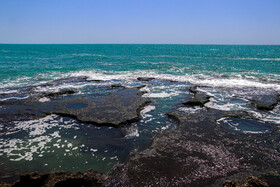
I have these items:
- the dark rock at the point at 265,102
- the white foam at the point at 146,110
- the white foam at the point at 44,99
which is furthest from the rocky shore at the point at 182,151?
the white foam at the point at 44,99

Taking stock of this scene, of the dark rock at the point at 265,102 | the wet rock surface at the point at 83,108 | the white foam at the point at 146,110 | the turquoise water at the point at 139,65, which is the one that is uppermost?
the turquoise water at the point at 139,65

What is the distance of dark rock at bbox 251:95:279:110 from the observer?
683 inches

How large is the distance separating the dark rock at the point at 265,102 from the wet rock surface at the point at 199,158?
5458 millimetres

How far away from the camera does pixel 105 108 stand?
1711cm

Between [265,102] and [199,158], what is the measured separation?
540 inches

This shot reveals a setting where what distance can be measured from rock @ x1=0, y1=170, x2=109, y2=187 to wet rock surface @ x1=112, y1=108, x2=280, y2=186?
75 centimetres

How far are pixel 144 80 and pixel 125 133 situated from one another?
20193mm

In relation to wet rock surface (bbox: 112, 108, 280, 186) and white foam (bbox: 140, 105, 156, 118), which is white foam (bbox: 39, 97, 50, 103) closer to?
white foam (bbox: 140, 105, 156, 118)

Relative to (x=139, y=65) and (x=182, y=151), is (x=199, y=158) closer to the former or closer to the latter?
(x=182, y=151)

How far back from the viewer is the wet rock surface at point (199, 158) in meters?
8.26

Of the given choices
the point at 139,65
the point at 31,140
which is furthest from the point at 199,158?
the point at 139,65

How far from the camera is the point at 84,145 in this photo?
11117 mm

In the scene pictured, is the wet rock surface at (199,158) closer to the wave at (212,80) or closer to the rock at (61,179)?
the rock at (61,179)

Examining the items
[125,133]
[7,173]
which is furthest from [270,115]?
[7,173]
